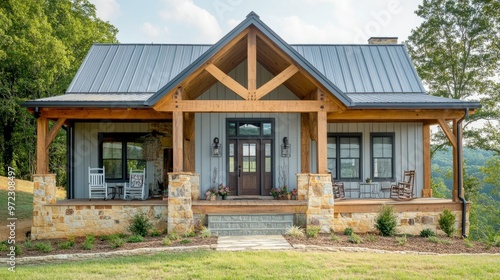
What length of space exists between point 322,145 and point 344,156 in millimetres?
3270

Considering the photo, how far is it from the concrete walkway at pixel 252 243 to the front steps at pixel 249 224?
346mm

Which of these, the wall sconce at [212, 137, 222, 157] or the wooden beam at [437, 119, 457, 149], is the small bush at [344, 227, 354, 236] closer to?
the wooden beam at [437, 119, 457, 149]

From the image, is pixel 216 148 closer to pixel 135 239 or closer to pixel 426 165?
pixel 135 239

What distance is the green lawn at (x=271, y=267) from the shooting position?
5.66 m

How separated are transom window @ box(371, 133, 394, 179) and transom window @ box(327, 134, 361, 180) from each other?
45 centimetres

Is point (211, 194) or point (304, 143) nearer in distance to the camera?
point (211, 194)

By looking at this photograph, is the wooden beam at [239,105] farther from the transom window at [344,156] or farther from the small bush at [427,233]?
the small bush at [427,233]

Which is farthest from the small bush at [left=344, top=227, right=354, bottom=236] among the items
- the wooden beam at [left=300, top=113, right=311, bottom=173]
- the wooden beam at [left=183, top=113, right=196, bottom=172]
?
the wooden beam at [left=183, top=113, right=196, bottom=172]

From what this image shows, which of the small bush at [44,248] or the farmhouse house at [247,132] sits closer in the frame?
the small bush at [44,248]

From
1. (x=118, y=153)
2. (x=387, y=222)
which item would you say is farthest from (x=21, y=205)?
(x=387, y=222)

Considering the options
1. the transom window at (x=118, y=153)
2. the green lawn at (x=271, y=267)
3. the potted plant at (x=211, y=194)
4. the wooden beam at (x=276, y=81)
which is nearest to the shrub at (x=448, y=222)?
the green lawn at (x=271, y=267)

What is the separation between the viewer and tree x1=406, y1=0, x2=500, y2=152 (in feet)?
60.0

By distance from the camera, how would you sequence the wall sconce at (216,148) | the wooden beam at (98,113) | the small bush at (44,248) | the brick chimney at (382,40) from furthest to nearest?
the brick chimney at (382,40) → the wall sconce at (216,148) → the wooden beam at (98,113) → the small bush at (44,248)

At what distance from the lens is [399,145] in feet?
39.6
